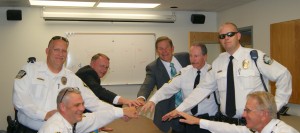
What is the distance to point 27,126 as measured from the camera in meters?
3.35

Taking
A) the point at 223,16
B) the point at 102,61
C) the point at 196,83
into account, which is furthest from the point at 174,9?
the point at 196,83

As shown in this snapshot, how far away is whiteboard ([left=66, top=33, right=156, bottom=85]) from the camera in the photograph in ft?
25.3

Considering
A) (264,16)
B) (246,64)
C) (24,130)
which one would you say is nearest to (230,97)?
(246,64)

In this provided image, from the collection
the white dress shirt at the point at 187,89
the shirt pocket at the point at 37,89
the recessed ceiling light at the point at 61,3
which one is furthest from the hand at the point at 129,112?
the recessed ceiling light at the point at 61,3

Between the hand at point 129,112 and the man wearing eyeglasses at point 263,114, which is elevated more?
the man wearing eyeglasses at point 263,114

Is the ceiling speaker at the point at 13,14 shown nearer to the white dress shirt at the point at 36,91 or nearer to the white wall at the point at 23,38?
the white wall at the point at 23,38

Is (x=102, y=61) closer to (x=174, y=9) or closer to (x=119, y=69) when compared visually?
(x=119, y=69)

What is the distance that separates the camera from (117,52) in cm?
795

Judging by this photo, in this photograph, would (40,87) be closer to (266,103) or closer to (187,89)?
(187,89)

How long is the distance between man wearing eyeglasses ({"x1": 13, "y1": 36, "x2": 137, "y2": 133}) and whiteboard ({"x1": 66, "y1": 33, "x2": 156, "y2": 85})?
13.9 ft

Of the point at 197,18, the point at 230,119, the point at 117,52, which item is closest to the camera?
the point at 230,119

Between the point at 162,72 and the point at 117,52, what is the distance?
3.49m

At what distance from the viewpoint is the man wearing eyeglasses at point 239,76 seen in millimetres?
3109

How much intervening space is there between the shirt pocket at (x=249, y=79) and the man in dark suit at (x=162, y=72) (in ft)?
4.38
